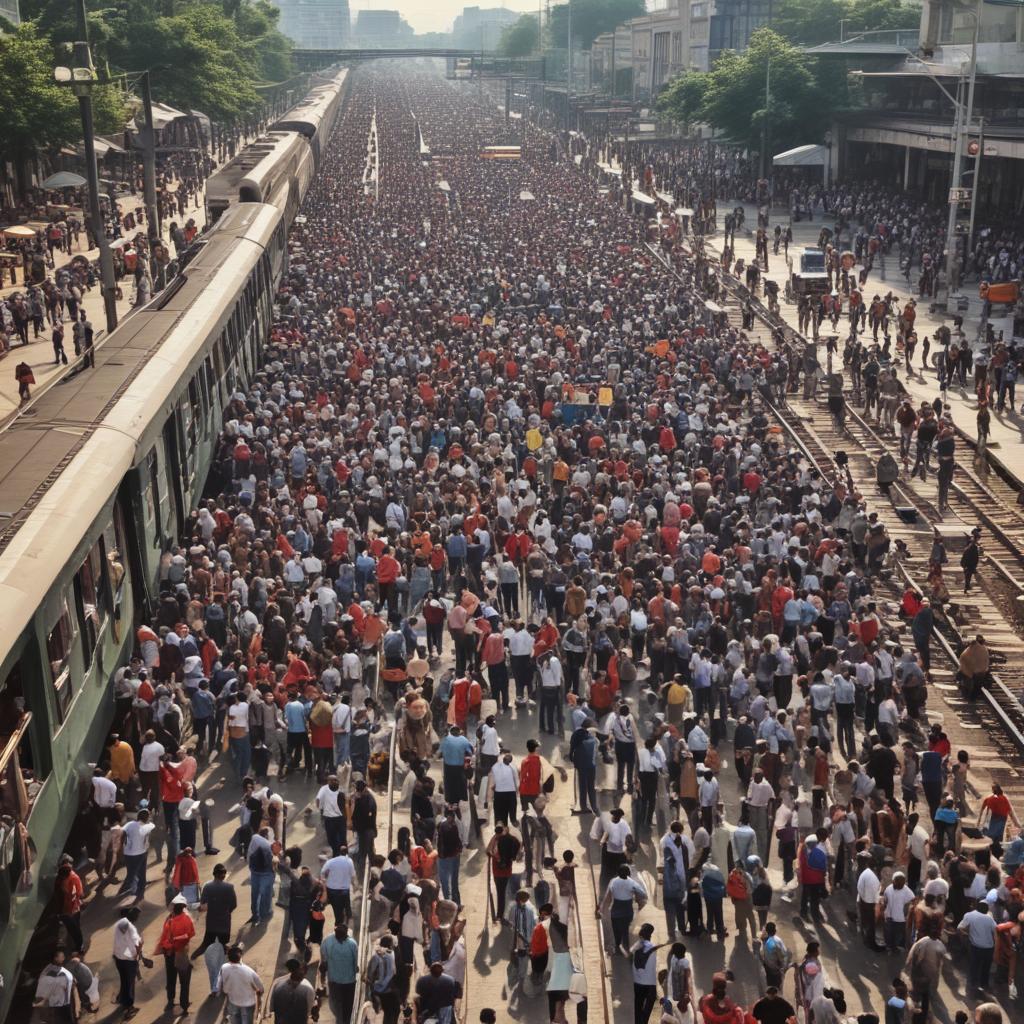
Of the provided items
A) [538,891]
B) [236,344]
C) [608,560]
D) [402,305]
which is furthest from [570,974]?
[402,305]

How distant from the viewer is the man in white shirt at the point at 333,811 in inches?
534

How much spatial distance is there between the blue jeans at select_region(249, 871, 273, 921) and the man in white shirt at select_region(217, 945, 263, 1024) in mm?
1785

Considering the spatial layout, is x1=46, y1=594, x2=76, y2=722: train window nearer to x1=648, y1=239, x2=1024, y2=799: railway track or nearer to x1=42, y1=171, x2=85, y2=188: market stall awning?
x1=648, y1=239, x2=1024, y2=799: railway track

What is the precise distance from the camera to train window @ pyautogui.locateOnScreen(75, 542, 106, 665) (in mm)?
13648

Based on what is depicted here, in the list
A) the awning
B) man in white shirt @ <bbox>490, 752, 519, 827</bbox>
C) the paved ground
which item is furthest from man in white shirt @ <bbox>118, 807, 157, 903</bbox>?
the awning

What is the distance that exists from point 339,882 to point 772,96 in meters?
62.5

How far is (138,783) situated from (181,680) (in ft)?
6.64

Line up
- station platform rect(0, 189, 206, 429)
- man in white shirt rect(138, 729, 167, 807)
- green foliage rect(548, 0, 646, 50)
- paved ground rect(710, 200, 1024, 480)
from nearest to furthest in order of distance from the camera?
1. man in white shirt rect(138, 729, 167, 807)
2. station platform rect(0, 189, 206, 429)
3. paved ground rect(710, 200, 1024, 480)
4. green foliage rect(548, 0, 646, 50)

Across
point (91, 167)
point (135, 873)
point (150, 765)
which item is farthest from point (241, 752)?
point (91, 167)

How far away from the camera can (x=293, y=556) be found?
771 inches

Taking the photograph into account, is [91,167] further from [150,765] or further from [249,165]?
[150,765]

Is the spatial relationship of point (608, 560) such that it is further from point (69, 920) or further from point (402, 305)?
point (402, 305)

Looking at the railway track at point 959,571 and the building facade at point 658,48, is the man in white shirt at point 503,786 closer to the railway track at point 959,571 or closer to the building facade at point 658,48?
the railway track at point 959,571

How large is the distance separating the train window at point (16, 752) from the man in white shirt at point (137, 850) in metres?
1.63
